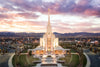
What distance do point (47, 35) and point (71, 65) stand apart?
562 inches

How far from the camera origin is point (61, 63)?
26938 millimetres

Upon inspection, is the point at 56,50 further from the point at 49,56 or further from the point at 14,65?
the point at 14,65

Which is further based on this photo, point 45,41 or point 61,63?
point 45,41

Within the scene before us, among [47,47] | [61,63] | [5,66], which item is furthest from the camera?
[47,47]

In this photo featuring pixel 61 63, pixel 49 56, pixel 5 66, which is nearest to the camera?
pixel 5 66

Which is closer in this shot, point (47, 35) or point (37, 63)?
point (37, 63)

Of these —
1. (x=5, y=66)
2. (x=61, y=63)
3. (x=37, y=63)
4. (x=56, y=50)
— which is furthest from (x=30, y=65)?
(x=56, y=50)

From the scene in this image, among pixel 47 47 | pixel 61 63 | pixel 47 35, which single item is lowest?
pixel 61 63

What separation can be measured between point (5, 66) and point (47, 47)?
13945mm

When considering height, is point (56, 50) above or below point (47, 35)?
below

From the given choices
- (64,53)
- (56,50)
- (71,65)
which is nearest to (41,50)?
(56,50)

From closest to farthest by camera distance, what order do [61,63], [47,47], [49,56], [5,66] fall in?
[5,66] → [61,63] → [49,56] → [47,47]

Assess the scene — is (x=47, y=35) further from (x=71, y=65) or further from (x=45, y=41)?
(x=71, y=65)

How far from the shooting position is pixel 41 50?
35.8 meters
